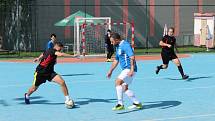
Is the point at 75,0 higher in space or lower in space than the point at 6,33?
higher

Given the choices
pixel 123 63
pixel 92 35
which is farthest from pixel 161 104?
pixel 92 35

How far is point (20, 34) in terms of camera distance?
120 feet

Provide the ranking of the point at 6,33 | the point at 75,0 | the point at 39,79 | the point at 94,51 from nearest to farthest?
the point at 39,79 < the point at 94,51 < the point at 6,33 < the point at 75,0

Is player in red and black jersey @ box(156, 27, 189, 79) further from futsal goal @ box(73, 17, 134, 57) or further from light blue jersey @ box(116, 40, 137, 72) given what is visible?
futsal goal @ box(73, 17, 134, 57)

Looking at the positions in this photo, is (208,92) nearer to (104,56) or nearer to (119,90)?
(119,90)

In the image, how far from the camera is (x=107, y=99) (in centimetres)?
1180

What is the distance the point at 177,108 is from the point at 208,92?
280 cm

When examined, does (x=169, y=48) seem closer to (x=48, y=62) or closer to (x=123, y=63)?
(x=123, y=63)

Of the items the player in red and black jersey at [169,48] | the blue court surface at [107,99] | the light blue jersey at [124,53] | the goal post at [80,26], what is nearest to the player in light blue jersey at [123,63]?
the light blue jersey at [124,53]

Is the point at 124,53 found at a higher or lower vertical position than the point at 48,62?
higher

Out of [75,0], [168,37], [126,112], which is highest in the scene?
[75,0]

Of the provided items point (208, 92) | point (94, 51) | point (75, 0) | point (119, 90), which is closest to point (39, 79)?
point (119, 90)

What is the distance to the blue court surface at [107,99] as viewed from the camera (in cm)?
950

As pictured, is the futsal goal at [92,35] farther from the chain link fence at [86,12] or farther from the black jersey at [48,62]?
the black jersey at [48,62]
